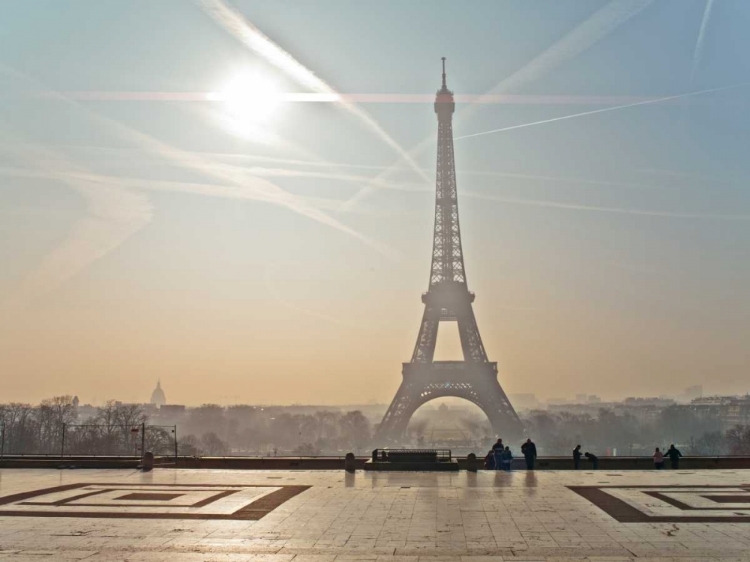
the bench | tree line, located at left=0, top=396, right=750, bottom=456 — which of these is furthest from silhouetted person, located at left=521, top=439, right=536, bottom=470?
tree line, located at left=0, top=396, right=750, bottom=456

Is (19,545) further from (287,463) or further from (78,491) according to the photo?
(287,463)

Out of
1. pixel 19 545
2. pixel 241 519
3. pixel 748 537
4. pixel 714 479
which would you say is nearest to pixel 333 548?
pixel 241 519

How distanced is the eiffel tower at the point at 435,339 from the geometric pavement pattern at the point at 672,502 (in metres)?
54.3

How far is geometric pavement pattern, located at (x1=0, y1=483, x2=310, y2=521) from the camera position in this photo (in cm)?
2225

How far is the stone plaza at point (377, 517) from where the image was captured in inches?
685

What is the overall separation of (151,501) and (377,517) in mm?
8034

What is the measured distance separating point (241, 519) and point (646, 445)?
123 m

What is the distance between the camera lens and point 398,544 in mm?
17953

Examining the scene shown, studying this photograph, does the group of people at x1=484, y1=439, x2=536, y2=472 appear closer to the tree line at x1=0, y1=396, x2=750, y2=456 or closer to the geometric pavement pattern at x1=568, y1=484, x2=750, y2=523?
the geometric pavement pattern at x1=568, y1=484, x2=750, y2=523

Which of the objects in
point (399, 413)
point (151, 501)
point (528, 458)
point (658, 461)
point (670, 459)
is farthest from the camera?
point (399, 413)

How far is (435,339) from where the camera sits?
8400cm

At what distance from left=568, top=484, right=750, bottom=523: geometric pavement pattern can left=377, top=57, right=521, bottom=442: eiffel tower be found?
54330 mm

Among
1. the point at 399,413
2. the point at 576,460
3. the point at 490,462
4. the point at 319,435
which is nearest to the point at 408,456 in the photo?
the point at 490,462

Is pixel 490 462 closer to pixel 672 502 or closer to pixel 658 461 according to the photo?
pixel 658 461
